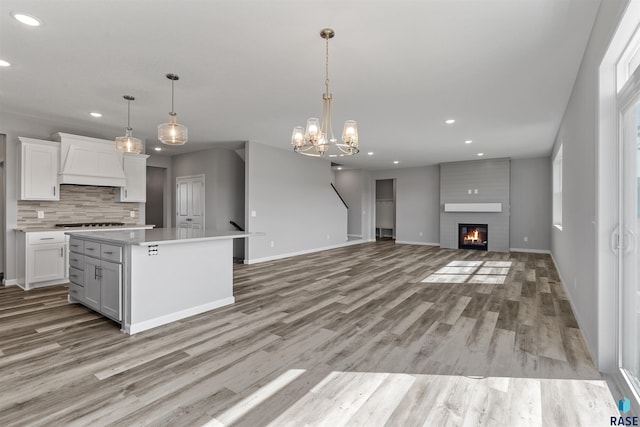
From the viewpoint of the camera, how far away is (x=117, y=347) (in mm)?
2754

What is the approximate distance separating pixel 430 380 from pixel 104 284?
129 inches

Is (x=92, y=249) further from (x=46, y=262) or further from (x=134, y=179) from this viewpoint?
(x=134, y=179)

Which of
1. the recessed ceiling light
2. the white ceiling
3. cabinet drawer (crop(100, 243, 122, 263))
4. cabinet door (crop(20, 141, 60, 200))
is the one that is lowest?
cabinet drawer (crop(100, 243, 122, 263))

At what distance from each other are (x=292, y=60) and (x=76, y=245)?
334 cm

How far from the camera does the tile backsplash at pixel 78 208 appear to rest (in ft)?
16.9

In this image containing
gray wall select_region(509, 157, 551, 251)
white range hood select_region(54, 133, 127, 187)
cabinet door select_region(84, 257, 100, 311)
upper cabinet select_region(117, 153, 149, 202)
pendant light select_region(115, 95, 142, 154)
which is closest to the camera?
cabinet door select_region(84, 257, 100, 311)

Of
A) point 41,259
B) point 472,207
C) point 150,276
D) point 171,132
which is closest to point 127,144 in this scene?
point 171,132

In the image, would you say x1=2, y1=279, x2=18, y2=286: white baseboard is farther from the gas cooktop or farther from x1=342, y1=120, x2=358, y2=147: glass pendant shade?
x1=342, y1=120, x2=358, y2=147: glass pendant shade

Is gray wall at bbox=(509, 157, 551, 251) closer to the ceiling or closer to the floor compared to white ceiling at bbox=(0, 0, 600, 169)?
closer to the floor

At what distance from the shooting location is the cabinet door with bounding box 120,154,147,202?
6.04 m

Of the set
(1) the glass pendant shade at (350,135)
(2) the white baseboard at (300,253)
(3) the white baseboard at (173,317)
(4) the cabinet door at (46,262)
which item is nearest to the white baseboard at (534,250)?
(2) the white baseboard at (300,253)

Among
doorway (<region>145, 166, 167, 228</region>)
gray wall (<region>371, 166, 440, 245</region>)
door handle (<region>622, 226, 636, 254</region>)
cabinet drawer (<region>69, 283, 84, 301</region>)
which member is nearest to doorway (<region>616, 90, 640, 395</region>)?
door handle (<region>622, 226, 636, 254</region>)

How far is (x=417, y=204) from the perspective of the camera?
10.6 metres

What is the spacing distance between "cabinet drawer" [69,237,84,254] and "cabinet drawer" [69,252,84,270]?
0.17 feet
